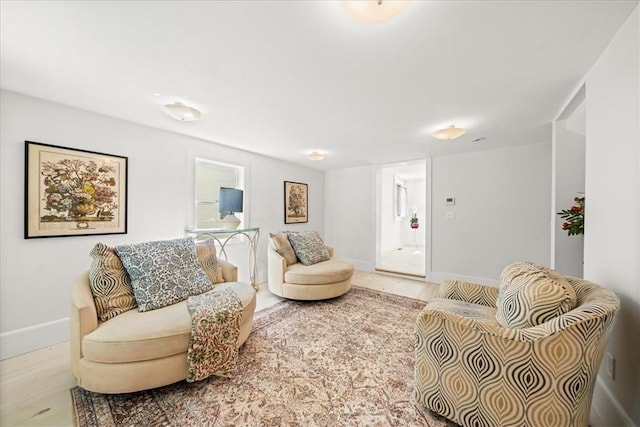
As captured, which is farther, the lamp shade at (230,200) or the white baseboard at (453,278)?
the white baseboard at (453,278)

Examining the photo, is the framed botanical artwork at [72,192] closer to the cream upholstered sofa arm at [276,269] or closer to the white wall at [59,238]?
the white wall at [59,238]

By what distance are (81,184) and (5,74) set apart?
940mm

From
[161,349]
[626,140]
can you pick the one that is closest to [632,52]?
[626,140]

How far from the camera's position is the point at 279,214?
451 cm

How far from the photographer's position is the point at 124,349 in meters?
1.45

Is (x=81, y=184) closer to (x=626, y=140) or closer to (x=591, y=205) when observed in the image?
(x=626, y=140)

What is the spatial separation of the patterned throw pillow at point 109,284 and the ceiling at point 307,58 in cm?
137

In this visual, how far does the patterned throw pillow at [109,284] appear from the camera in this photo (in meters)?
1.69

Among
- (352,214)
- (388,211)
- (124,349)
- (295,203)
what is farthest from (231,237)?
(388,211)

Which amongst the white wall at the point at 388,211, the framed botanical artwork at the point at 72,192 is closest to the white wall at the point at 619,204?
the framed botanical artwork at the point at 72,192

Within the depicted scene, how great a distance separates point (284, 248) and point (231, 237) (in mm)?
865

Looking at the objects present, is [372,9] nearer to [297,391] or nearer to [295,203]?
[297,391]

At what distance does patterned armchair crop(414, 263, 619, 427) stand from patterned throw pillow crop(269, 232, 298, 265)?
7.46 ft

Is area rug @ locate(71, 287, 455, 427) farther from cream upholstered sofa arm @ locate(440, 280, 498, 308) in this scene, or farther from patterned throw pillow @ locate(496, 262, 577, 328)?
patterned throw pillow @ locate(496, 262, 577, 328)
